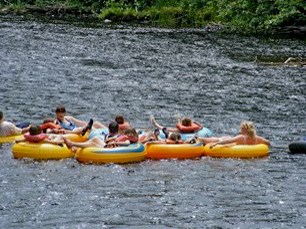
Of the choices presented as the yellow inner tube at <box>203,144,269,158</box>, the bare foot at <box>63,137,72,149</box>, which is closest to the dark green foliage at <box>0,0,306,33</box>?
the yellow inner tube at <box>203,144,269,158</box>

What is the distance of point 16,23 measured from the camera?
40.1 m

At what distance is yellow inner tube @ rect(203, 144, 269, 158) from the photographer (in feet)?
48.1

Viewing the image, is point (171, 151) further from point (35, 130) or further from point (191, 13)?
point (191, 13)

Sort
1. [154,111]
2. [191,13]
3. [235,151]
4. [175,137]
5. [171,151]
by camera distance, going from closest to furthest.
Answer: [171,151]
[235,151]
[175,137]
[154,111]
[191,13]

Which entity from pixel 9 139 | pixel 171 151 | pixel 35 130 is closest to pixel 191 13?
pixel 9 139

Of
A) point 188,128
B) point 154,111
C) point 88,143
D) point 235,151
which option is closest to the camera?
point 88,143

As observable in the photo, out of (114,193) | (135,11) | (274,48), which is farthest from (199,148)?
(135,11)

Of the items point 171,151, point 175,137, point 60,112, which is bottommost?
point 171,151

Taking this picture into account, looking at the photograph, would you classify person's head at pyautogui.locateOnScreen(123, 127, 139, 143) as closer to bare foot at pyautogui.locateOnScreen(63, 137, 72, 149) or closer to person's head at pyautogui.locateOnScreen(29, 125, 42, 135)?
bare foot at pyautogui.locateOnScreen(63, 137, 72, 149)

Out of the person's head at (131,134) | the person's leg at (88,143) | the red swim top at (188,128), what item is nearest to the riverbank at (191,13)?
the red swim top at (188,128)

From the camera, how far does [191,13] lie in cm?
4388

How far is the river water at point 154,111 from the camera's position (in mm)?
11383

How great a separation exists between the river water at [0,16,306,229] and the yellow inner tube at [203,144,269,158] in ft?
0.74

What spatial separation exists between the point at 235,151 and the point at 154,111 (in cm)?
523
